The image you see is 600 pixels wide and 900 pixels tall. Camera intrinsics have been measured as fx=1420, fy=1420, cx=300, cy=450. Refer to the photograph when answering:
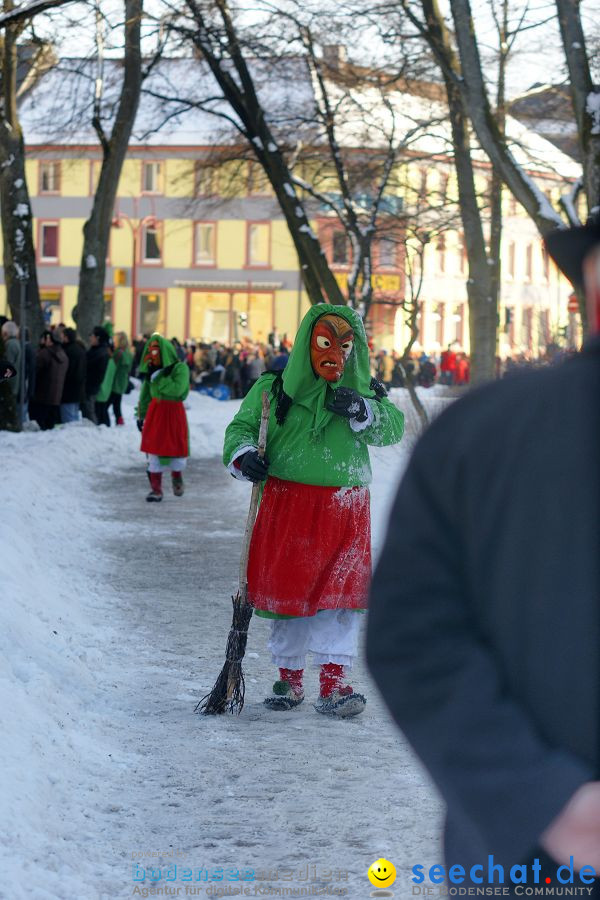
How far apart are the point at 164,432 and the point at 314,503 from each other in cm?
820

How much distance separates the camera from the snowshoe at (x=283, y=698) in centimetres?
639

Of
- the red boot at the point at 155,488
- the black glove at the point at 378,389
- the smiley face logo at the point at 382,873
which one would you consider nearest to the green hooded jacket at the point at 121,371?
the red boot at the point at 155,488

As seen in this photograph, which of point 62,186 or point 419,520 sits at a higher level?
point 62,186

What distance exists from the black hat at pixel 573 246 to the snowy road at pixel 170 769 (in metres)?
1.15

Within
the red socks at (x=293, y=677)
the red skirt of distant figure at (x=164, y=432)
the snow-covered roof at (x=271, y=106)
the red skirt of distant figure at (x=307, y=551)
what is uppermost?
the snow-covered roof at (x=271, y=106)

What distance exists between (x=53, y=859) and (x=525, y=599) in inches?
114

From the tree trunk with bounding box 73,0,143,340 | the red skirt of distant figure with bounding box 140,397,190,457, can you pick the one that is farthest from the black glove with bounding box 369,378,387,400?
the tree trunk with bounding box 73,0,143,340

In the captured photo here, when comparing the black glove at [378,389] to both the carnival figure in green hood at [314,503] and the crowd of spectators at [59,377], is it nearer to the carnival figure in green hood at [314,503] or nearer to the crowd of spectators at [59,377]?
the carnival figure in green hood at [314,503]

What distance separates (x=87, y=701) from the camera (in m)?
6.28

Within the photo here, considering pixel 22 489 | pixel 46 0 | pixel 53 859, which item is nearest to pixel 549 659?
pixel 53 859

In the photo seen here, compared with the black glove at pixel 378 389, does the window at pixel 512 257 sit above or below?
above

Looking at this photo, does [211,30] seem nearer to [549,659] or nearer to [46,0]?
[46,0]

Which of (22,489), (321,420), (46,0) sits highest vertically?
(46,0)

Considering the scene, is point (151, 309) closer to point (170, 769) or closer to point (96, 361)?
point (96, 361)
